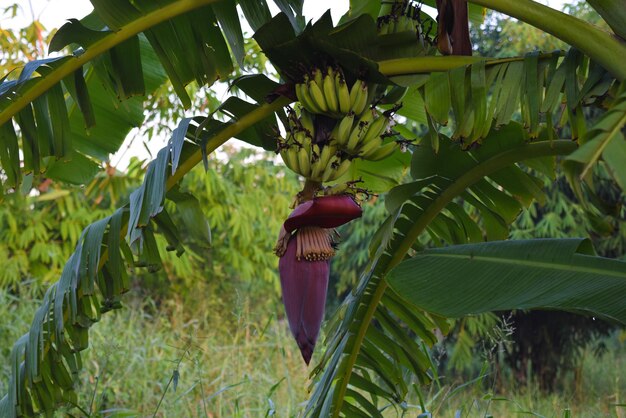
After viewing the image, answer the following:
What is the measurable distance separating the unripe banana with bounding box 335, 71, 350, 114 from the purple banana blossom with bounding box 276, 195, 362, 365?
0.14 m

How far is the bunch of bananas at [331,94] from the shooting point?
3.60 feet

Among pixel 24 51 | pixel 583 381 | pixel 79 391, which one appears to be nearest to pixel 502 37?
pixel 583 381

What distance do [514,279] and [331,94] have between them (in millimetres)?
388

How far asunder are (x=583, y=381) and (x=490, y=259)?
4295mm

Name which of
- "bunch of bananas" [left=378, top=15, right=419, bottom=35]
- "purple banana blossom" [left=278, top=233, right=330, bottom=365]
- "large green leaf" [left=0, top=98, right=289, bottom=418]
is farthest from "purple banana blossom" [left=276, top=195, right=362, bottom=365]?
"bunch of bananas" [left=378, top=15, right=419, bottom=35]

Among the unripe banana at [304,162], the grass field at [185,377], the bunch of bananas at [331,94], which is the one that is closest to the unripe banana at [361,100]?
the bunch of bananas at [331,94]

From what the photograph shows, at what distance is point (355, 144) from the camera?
1126mm

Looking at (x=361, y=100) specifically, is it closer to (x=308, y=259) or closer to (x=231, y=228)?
(x=308, y=259)

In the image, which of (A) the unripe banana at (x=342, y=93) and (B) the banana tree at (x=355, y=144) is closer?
(B) the banana tree at (x=355, y=144)

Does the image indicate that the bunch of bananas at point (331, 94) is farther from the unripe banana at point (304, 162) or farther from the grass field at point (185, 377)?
A: the grass field at point (185, 377)

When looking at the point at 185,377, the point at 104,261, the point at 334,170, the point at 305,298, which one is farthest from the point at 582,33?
the point at 185,377

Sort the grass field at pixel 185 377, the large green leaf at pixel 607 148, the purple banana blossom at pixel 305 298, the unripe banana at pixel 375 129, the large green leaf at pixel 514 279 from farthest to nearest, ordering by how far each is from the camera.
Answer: the grass field at pixel 185 377
the unripe banana at pixel 375 129
the purple banana blossom at pixel 305 298
the large green leaf at pixel 514 279
the large green leaf at pixel 607 148

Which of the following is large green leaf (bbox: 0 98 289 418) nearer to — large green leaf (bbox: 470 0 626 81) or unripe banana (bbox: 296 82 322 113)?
unripe banana (bbox: 296 82 322 113)

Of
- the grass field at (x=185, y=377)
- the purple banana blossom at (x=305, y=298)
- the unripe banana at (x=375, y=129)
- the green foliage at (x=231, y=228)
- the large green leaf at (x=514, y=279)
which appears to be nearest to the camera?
the large green leaf at (x=514, y=279)
